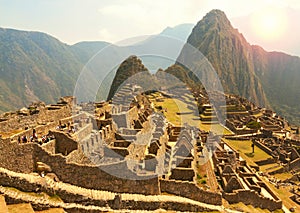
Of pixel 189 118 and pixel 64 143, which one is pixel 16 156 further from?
pixel 189 118

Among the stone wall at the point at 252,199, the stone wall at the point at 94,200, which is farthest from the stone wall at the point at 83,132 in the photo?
the stone wall at the point at 252,199

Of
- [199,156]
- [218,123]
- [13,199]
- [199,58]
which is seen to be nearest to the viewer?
[13,199]

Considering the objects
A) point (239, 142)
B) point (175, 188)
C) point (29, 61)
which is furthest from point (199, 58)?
point (175, 188)

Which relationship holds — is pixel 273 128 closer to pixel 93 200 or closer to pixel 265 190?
pixel 265 190

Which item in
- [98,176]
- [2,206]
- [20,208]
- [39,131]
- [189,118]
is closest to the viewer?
[2,206]

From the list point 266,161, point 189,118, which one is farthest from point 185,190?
point 189,118
